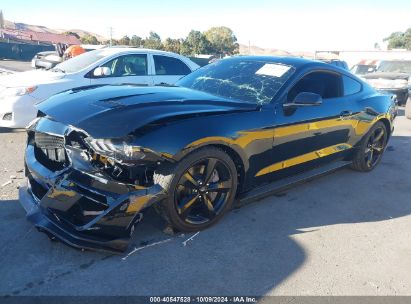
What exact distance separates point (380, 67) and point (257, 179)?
1263 centimetres

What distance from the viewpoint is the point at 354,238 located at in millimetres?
3449

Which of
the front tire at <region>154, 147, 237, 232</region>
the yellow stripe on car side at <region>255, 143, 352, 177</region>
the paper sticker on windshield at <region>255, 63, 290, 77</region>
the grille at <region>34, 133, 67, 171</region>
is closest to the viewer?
the front tire at <region>154, 147, 237, 232</region>

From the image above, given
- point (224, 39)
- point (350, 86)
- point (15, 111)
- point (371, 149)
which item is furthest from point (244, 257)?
point (224, 39)

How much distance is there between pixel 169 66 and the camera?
7.61m

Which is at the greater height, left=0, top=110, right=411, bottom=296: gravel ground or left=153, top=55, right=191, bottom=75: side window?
left=153, top=55, right=191, bottom=75: side window

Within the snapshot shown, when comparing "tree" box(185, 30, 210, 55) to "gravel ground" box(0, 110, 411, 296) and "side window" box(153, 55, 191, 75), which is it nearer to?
"side window" box(153, 55, 191, 75)

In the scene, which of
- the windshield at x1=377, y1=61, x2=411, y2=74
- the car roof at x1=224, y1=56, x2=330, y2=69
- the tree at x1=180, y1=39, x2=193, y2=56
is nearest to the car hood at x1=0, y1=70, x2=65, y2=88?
the car roof at x1=224, y1=56, x2=330, y2=69

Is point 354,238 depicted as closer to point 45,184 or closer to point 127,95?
point 127,95

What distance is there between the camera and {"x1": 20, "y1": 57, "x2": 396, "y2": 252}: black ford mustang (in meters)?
2.72

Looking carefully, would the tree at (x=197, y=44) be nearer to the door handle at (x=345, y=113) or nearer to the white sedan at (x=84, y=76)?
the white sedan at (x=84, y=76)

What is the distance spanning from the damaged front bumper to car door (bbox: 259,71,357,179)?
4.70ft

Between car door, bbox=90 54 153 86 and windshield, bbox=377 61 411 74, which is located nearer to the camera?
car door, bbox=90 54 153 86

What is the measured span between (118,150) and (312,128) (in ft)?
7.45

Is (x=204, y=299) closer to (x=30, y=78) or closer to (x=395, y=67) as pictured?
(x=30, y=78)
